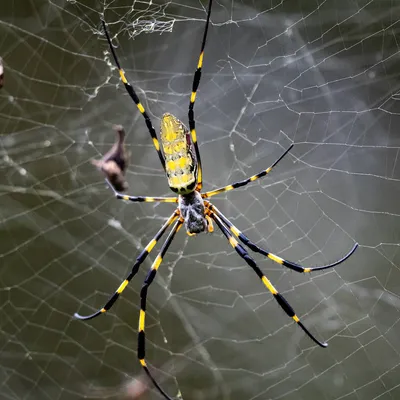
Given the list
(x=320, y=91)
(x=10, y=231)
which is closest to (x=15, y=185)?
(x=10, y=231)

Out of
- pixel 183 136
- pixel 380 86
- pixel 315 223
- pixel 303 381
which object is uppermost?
pixel 380 86

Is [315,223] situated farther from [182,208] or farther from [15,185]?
[15,185]

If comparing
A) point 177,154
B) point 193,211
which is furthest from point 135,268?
point 177,154

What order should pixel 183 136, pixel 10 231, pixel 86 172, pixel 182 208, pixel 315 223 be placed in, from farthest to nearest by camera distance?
pixel 10 231
pixel 86 172
pixel 315 223
pixel 182 208
pixel 183 136

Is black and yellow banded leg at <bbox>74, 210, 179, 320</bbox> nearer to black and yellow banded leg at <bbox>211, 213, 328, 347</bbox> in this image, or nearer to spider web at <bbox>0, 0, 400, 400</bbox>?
black and yellow banded leg at <bbox>211, 213, 328, 347</bbox>

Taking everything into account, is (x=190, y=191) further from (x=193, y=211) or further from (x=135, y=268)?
(x=135, y=268)

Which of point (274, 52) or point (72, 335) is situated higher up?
point (274, 52)
